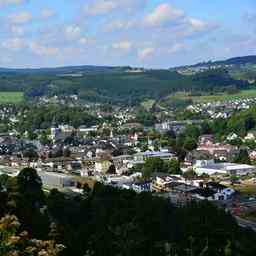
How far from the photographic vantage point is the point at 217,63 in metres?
198

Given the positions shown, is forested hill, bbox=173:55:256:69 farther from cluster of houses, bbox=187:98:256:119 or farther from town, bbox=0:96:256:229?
town, bbox=0:96:256:229

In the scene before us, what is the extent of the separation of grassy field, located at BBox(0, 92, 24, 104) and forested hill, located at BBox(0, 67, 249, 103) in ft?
5.29

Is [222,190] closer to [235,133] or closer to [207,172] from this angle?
[207,172]

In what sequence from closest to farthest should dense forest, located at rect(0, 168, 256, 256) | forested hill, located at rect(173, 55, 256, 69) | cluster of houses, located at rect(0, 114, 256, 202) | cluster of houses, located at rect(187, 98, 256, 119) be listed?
dense forest, located at rect(0, 168, 256, 256)
cluster of houses, located at rect(0, 114, 256, 202)
cluster of houses, located at rect(187, 98, 256, 119)
forested hill, located at rect(173, 55, 256, 69)

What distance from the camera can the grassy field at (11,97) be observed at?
10256 cm

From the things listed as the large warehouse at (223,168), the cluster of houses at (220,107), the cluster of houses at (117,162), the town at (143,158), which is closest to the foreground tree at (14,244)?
the town at (143,158)

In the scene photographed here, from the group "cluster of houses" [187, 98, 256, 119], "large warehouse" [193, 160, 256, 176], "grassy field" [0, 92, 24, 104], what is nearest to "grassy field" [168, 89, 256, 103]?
"cluster of houses" [187, 98, 256, 119]

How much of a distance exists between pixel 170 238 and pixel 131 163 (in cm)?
2972

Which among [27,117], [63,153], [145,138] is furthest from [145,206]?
[27,117]

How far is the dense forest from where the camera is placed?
567 inches

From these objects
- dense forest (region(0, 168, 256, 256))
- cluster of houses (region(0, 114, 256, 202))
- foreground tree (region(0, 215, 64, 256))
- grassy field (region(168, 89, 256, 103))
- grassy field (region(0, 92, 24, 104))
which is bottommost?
grassy field (region(0, 92, 24, 104))

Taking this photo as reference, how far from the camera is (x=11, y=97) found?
357ft

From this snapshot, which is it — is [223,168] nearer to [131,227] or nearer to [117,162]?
[117,162]

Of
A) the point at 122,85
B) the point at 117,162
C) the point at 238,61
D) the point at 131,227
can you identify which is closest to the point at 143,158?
the point at 117,162
